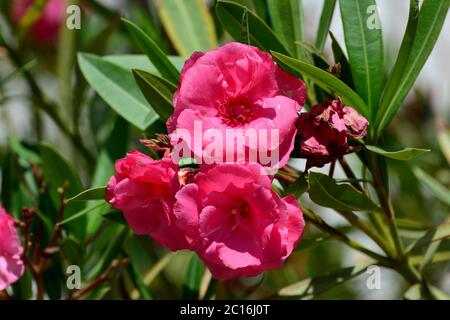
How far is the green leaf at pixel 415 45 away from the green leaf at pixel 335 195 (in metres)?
0.10

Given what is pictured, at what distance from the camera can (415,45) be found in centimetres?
119

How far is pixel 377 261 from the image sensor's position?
1385mm

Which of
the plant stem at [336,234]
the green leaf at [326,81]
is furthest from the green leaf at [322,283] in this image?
the green leaf at [326,81]

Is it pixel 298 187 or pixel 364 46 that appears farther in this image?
pixel 364 46

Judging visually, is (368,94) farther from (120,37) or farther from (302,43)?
(120,37)

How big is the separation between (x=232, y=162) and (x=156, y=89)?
229 millimetres

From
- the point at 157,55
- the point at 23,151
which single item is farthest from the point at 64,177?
the point at 157,55

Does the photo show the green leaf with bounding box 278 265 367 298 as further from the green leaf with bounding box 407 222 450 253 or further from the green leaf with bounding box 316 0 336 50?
the green leaf with bounding box 316 0 336 50

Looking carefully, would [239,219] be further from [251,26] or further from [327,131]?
[251,26]

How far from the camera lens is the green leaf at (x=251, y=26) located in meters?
1.19

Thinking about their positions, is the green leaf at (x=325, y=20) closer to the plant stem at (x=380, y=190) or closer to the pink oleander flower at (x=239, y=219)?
the plant stem at (x=380, y=190)

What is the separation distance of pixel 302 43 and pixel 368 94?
119 mm

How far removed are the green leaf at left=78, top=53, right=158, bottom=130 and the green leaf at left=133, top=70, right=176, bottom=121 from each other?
0.14m
